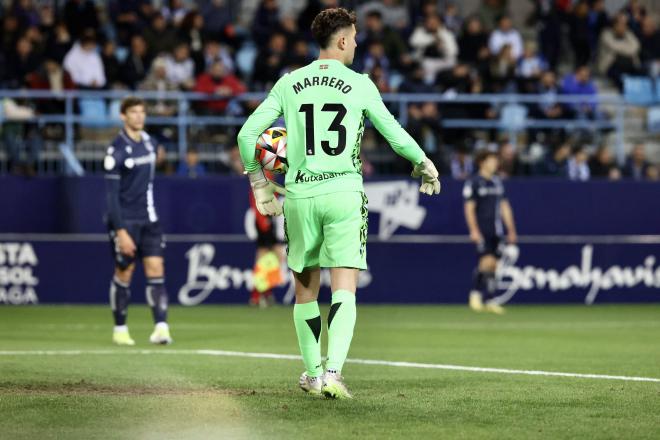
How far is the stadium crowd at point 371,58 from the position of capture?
23.2m

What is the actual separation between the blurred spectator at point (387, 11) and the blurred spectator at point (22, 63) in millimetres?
6631

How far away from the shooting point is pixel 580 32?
26953 millimetres

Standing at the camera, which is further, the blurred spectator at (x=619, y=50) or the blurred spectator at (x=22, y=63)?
the blurred spectator at (x=619, y=50)

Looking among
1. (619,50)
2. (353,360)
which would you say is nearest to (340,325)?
(353,360)

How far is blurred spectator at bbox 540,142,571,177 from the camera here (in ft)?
80.1

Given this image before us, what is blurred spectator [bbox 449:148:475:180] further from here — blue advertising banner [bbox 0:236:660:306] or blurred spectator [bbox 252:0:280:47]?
blurred spectator [bbox 252:0:280:47]

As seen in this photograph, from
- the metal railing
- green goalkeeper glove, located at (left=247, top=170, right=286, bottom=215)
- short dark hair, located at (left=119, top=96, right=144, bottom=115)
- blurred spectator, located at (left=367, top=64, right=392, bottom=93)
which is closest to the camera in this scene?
green goalkeeper glove, located at (left=247, top=170, right=286, bottom=215)

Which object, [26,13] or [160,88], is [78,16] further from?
[160,88]

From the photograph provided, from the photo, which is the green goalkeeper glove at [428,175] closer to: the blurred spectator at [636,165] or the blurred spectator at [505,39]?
the blurred spectator at [636,165]

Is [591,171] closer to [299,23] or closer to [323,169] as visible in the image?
[299,23]

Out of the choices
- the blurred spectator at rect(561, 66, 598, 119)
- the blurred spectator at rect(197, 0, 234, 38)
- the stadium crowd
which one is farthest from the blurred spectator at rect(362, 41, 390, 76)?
the blurred spectator at rect(561, 66, 598, 119)

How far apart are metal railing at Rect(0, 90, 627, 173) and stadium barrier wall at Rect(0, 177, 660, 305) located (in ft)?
3.17

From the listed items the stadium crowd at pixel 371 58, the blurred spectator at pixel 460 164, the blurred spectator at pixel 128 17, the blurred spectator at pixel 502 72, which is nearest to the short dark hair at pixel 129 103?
the stadium crowd at pixel 371 58

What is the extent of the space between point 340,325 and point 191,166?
14.7m
